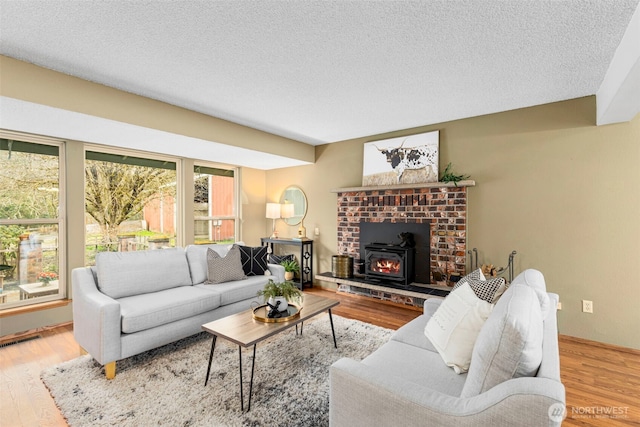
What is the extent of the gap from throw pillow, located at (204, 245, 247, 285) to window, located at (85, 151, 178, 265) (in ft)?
4.73

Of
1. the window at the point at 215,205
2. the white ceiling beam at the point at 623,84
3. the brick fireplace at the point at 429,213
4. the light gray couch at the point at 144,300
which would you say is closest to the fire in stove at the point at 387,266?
the brick fireplace at the point at 429,213

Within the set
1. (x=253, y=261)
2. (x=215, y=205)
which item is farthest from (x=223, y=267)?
(x=215, y=205)

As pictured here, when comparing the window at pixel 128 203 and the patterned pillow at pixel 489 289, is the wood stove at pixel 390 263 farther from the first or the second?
the window at pixel 128 203

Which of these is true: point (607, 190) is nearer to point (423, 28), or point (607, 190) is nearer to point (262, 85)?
point (423, 28)

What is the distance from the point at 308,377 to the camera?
230 cm

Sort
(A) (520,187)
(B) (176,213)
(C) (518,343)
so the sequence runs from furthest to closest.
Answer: (B) (176,213) → (A) (520,187) → (C) (518,343)

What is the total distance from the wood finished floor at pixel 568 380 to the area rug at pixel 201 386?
0.12m

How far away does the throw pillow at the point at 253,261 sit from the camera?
3.77 m

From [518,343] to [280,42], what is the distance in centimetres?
215

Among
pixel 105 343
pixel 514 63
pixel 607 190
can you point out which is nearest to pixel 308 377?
pixel 105 343

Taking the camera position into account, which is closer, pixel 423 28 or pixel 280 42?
pixel 423 28

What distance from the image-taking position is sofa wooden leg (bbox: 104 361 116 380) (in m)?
2.26

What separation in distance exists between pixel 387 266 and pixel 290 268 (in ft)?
5.60

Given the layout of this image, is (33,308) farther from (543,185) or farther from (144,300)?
(543,185)
